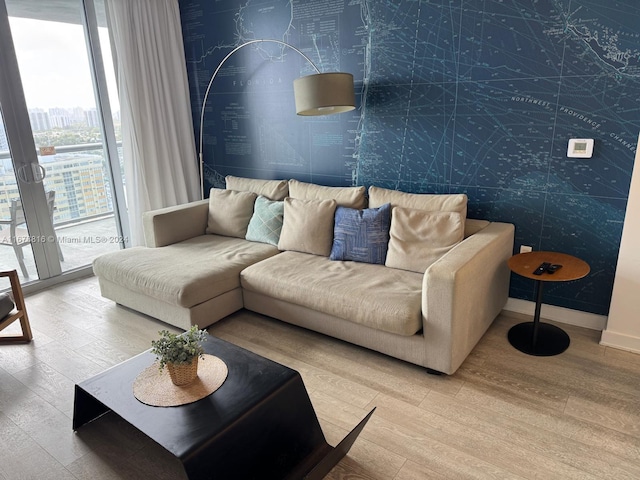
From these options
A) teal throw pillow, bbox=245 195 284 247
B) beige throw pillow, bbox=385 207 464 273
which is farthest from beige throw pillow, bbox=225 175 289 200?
beige throw pillow, bbox=385 207 464 273

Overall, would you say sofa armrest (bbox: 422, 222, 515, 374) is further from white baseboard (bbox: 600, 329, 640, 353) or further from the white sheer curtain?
the white sheer curtain

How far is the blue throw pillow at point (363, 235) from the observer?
297 cm

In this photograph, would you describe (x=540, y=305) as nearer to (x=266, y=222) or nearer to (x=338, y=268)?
(x=338, y=268)

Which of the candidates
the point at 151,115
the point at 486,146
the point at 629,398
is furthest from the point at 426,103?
the point at 151,115

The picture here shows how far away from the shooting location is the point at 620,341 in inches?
102

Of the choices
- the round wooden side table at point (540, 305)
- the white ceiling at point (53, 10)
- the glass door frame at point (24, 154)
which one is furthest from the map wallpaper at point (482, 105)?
the glass door frame at point (24, 154)

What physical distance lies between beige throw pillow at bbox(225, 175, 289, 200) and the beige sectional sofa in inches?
0.5

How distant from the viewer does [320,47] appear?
3.49 m

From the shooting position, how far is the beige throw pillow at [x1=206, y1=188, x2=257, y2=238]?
147 inches

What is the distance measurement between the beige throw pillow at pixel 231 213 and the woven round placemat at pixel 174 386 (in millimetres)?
1869

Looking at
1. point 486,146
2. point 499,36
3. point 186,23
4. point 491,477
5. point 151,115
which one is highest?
point 186,23

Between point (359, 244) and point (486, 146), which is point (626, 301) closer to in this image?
point (486, 146)

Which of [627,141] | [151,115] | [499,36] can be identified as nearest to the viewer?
[627,141]

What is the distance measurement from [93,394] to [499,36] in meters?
2.95
